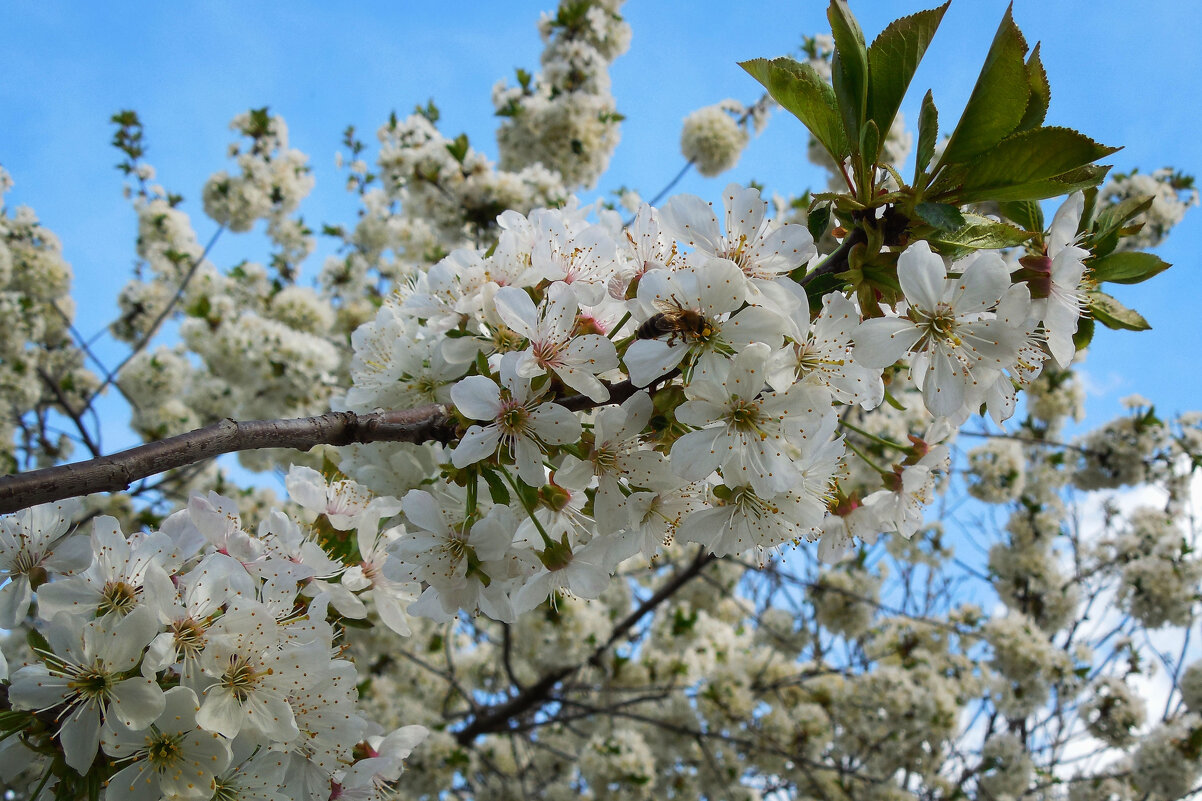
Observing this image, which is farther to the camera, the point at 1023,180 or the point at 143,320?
the point at 143,320

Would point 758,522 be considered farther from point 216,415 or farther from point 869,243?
point 216,415

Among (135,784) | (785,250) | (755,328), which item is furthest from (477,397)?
(135,784)

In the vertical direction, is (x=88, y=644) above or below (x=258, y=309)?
below

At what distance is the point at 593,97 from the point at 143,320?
5241 millimetres

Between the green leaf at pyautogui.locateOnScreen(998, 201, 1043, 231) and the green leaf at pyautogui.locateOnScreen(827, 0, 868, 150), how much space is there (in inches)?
12.4

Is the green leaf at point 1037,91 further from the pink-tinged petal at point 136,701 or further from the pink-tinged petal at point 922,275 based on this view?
the pink-tinged petal at point 136,701

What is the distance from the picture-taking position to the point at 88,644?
1.07 meters

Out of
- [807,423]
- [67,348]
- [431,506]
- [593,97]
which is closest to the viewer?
[807,423]

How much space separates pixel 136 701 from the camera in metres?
1.05

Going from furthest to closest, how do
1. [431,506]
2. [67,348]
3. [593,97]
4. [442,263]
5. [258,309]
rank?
[67,348] → [258,309] → [593,97] → [442,263] → [431,506]

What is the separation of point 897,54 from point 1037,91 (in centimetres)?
22

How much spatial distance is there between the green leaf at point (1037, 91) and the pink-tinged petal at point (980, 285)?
241 mm

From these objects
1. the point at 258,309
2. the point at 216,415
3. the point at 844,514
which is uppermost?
the point at 258,309

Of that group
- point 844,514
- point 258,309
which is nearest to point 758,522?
point 844,514
